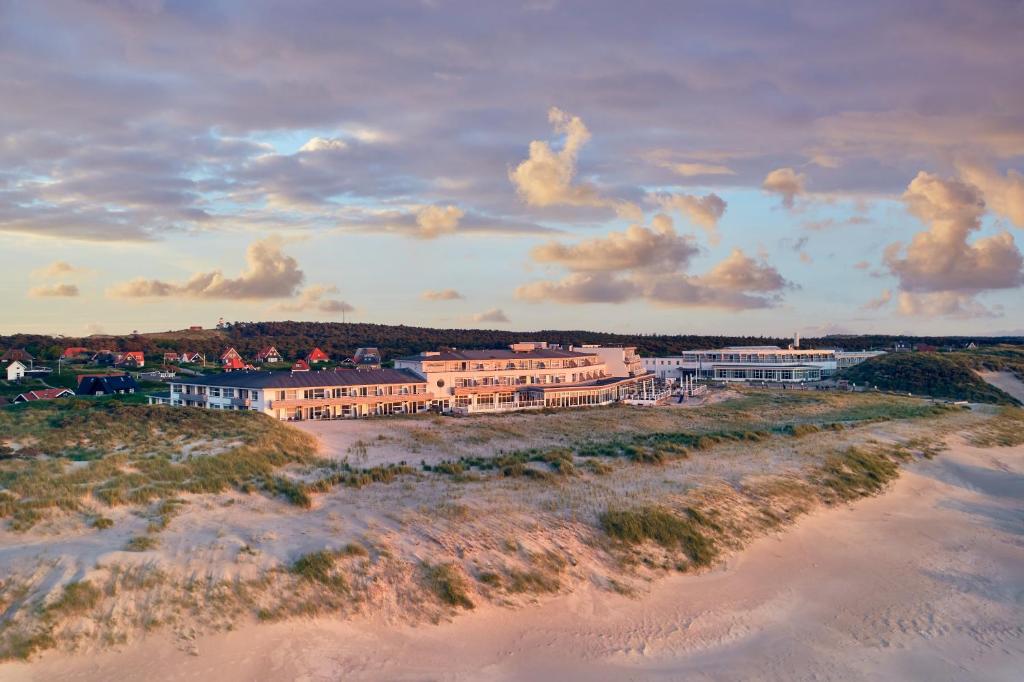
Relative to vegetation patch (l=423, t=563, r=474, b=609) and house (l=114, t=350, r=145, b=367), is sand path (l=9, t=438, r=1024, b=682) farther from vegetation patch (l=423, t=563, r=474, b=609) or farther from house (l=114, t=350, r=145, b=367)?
house (l=114, t=350, r=145, b=367)

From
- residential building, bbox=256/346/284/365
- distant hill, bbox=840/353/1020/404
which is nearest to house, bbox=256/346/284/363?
residential building, bbox=256/346/284/365

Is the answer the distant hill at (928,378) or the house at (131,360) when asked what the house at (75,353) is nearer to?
the house at (131,360)

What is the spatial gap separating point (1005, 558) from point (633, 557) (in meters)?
15.6

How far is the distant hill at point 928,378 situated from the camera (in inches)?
3720

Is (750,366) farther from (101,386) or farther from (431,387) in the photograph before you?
(101,386)

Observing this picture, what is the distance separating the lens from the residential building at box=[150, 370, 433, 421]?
2399 inches

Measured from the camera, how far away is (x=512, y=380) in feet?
258

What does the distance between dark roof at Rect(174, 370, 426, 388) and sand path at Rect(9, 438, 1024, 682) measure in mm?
43857

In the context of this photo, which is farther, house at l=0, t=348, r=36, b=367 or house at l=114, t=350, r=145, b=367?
house at l=114, t=350, r=145, b=367

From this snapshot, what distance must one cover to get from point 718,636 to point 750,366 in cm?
8766

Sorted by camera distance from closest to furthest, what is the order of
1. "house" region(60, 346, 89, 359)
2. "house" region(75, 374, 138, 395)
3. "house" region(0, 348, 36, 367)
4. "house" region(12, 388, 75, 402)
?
"house" region(12, 388, 75, 402) → "house" region(75, 374, 138, 395) → "house" region(0, 348, 36, 367) → "house" region(60, 346, 89, 359)

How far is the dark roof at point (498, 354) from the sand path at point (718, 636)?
4984 centimetres

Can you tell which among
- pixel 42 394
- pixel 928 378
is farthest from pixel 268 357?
pixel 928 378

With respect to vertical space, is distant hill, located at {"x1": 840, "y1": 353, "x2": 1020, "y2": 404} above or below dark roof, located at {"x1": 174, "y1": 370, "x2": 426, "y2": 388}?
below
